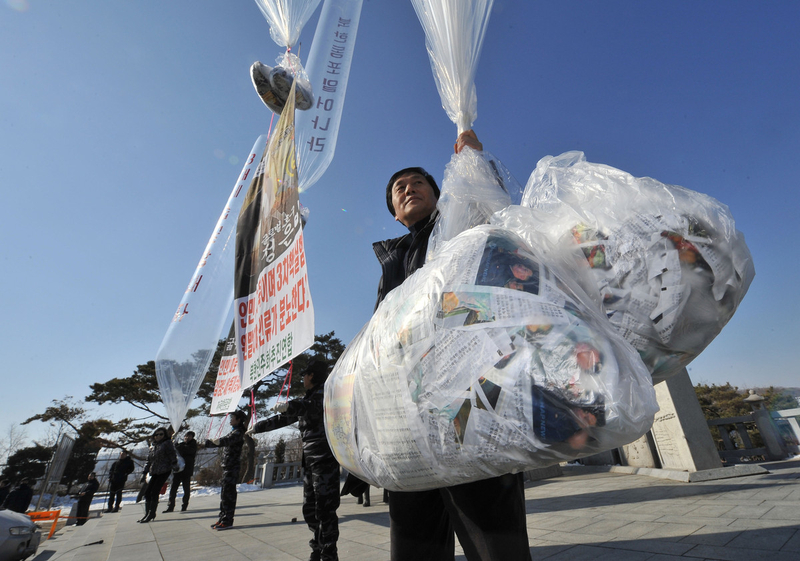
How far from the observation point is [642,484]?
516 centimetres

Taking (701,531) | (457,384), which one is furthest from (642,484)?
(457,384)

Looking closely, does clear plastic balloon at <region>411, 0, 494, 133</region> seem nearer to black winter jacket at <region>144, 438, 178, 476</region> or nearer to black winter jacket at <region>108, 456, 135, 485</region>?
black winter jacket at <region>144, 438, 178, 476</region>

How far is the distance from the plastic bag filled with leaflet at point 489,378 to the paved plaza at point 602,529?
2381 millimetres

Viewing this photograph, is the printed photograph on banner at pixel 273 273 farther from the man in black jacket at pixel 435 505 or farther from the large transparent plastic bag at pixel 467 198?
the large transparent plastic bag at pixel 467 198

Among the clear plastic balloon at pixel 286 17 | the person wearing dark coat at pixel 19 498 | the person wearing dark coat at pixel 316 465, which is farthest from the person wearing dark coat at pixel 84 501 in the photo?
the clear plastic balloon at pixel 286 17

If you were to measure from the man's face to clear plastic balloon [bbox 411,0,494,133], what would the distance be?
1.06ft

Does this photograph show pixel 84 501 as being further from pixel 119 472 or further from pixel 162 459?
pixel 162 459

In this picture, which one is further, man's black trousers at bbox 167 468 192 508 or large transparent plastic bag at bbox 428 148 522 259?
man's black trousers at bbox 167 468 192 508

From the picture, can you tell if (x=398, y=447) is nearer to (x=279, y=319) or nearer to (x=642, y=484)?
(x=279, y=319)

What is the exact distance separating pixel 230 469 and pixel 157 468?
2.42 meters

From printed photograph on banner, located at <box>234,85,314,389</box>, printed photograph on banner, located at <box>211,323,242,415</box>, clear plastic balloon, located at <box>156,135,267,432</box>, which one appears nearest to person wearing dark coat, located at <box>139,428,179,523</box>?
clear plastic balloon, located at <box>156,135,267,432</box>

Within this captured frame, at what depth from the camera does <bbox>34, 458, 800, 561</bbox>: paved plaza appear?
2338mm

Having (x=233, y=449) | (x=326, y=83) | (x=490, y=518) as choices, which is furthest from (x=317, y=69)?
(x=233, y=449)

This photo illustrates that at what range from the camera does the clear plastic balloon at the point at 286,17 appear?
3.51 meters
